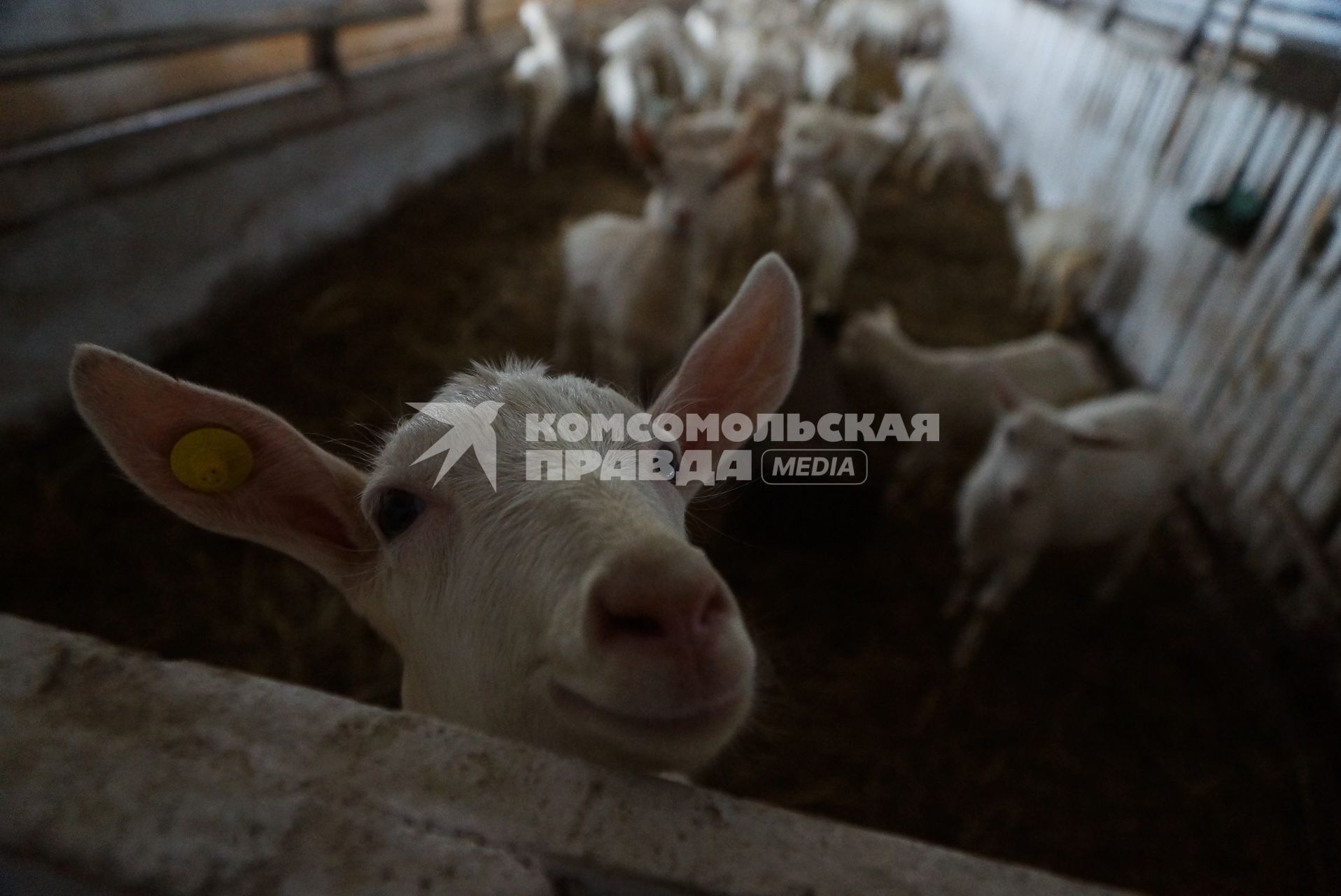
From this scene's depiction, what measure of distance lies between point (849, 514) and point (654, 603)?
2969 millimetres

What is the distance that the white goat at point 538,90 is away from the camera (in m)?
8.46

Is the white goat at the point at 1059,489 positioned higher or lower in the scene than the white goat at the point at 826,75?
lower

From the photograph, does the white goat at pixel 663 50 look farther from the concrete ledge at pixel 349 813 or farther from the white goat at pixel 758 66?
the concrete ledge at pixel 349 813

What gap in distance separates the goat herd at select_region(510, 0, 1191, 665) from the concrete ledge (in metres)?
1.20

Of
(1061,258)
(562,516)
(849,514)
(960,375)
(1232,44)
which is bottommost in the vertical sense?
(849,514)

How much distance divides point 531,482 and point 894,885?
2.79 feet

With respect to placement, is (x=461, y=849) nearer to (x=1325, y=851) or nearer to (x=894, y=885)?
(x=894, y=885)

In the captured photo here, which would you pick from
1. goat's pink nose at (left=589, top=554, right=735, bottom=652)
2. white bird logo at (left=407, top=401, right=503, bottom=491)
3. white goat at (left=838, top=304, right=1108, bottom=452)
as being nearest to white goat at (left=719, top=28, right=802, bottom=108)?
white goat at (left=838, top=304, right=1108, bottom=452)

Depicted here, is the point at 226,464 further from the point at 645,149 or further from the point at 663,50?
the point at 663,50

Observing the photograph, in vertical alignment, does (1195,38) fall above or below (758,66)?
above

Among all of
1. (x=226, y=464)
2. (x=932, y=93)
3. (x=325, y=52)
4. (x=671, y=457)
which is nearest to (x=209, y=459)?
(x=226, y=464)

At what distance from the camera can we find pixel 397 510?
59.8 inches

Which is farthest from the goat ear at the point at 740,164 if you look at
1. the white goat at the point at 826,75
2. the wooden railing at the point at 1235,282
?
the white goat at the point at 826,75

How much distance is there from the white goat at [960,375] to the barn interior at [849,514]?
0.23 m
